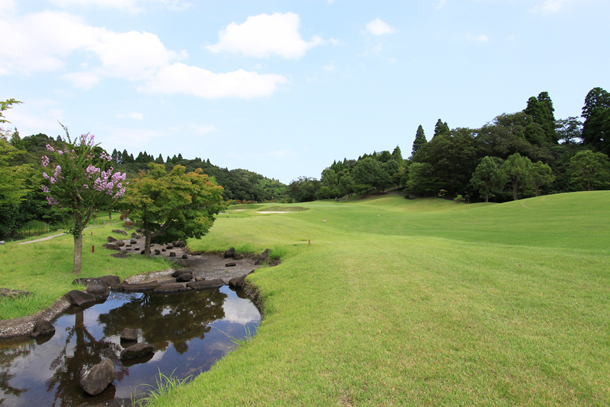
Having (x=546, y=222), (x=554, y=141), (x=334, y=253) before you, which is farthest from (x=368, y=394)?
(x=554, y=141)

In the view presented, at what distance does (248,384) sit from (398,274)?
22.0 feet

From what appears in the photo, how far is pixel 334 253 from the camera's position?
14.4m

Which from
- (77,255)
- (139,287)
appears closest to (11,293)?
(77,255)

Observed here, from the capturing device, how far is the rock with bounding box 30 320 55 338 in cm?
888

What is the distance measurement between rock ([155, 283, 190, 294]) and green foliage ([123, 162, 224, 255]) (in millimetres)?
5079

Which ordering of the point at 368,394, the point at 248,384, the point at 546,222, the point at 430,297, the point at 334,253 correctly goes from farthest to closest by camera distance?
the point at 546,222, the point at 334,253, the point at 430,297, the point at 248,384, the point at 368,394

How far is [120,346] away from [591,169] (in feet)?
199

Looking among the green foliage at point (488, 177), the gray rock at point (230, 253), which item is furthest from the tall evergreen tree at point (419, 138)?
the gray rock at point (230, 253)

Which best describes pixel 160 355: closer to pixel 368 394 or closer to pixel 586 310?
pixel 368 394

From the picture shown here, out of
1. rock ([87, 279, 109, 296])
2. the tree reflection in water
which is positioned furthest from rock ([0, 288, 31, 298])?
the tree reflection in water

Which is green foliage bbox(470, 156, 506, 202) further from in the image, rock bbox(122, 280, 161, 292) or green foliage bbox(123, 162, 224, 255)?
rock bbox(122, 280, 161, 292)

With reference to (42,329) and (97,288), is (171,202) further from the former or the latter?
(42,329)

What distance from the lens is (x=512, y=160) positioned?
48.1 meters

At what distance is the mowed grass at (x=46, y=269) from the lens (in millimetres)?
10039
